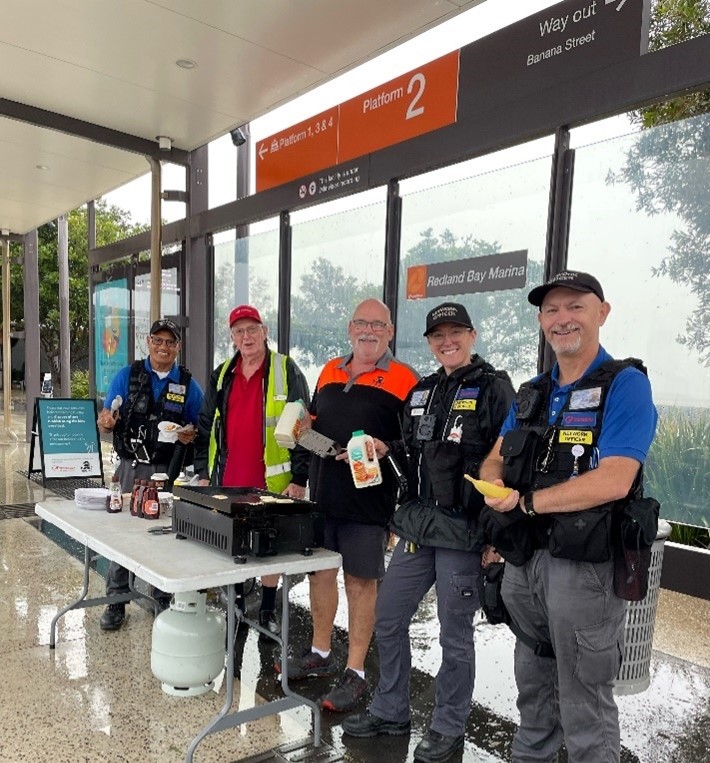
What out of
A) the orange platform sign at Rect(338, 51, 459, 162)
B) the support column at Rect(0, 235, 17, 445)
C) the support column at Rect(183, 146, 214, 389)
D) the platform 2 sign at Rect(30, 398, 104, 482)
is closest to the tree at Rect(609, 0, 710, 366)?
the orange platform sign at Rect(338, 51, 459, 162)

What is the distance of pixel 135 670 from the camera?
3.01 meters

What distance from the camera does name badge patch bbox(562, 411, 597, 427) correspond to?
181 centimetres

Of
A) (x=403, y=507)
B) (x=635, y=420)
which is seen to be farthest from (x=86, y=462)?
(x=635, y=420)

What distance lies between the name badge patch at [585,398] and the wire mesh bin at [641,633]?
1.11 m

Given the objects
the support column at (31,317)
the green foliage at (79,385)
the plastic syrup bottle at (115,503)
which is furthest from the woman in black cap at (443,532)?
the green foliage at (79,385)

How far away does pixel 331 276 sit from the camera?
6.13 metres

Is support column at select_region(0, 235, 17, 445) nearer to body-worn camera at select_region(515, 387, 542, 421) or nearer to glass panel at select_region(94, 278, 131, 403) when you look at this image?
glass panel at select_region(94, 278, 131, 403)

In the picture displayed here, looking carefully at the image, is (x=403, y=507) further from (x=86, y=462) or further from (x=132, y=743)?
(x=86, y=462)

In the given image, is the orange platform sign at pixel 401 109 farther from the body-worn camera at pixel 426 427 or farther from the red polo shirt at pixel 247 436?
the body-worn camera at pixel 426 427

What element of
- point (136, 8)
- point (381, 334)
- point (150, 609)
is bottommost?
point (150, 609)

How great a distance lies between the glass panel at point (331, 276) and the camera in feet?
18.6

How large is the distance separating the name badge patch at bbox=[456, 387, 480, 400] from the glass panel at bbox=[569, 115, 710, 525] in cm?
214

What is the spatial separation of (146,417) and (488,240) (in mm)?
2702

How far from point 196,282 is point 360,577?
5698 mm
